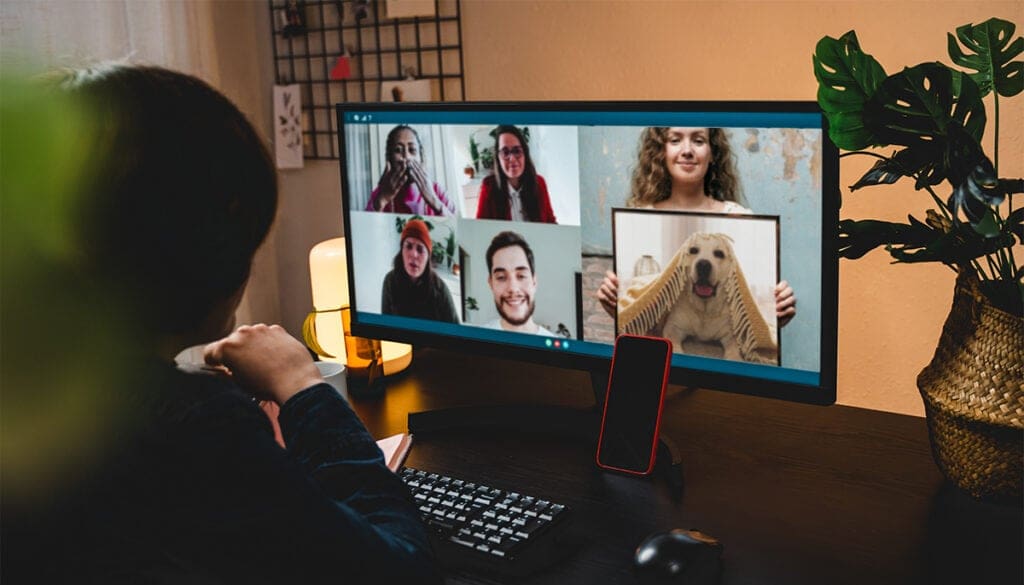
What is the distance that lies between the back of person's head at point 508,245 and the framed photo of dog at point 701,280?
121 mm

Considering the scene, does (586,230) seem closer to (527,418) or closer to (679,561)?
(527,418)

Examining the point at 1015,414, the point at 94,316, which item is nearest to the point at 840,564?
the point at 1015,414

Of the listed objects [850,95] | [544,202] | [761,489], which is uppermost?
[850,95]

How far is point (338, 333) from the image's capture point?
1578 mm

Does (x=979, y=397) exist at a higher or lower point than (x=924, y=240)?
lower

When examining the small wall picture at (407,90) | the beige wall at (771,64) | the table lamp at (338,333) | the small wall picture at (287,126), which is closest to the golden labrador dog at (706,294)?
the table lamp at (338,333)

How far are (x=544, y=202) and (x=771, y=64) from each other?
700 millimetres

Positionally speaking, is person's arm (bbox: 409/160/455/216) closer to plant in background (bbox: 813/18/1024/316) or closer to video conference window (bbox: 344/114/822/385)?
video conference window (bbox: 344/114/822/385)

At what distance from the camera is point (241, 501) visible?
688mm

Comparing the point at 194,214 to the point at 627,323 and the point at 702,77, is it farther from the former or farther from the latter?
the point at 702,77

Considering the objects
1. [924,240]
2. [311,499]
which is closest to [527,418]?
[924,240]

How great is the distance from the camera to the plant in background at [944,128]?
1.00m

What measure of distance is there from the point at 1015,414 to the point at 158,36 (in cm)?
167

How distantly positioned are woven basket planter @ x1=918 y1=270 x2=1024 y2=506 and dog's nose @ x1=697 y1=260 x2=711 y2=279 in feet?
0.85
